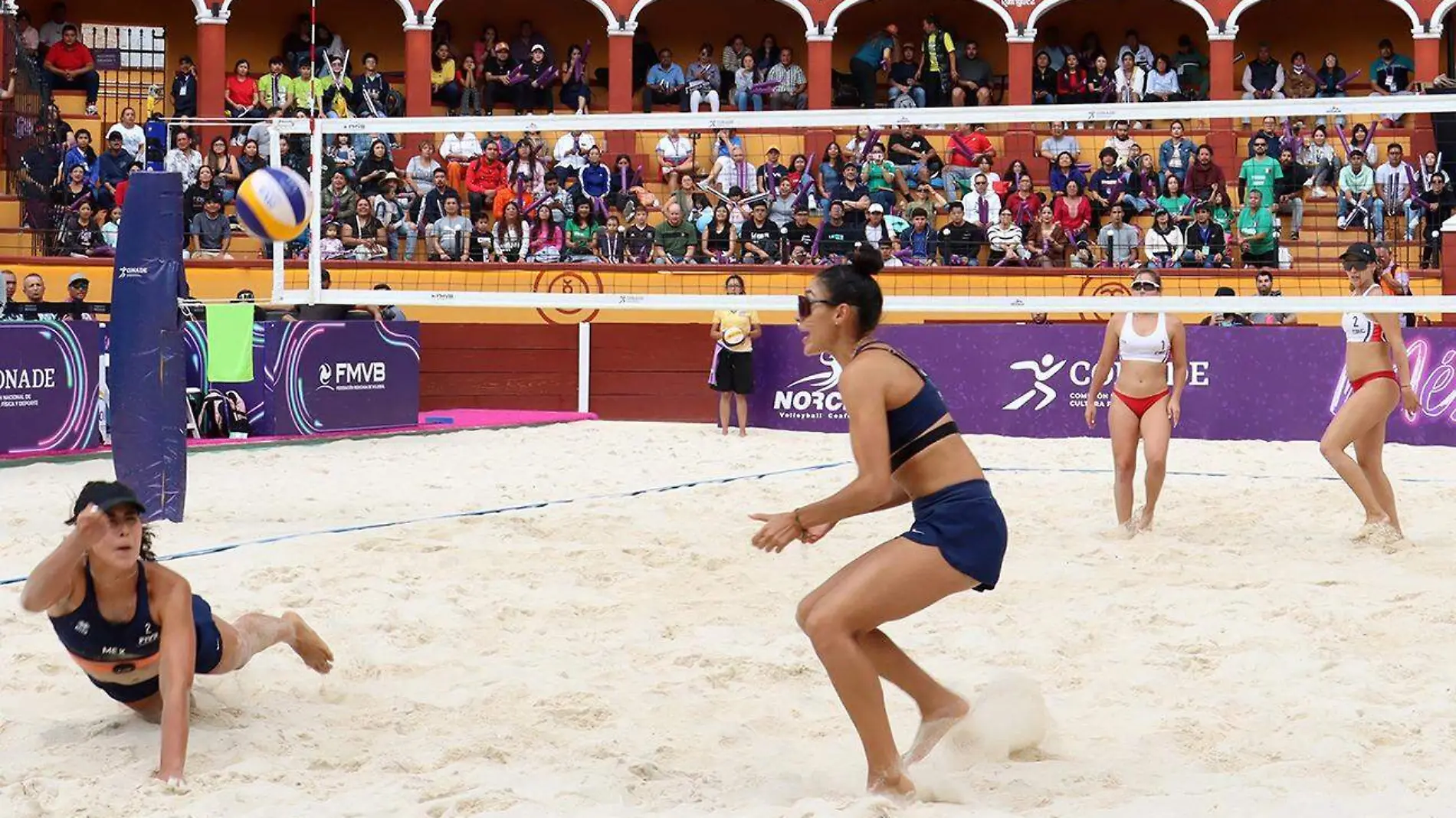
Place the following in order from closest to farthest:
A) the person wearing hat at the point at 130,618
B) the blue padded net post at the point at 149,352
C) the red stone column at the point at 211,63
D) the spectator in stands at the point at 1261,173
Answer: the person wearing hat at the point at 130,618 → the blue padded net post at the point at 149,352 → the spectator in stands at the point at 1261,173 → the red stone column at the point at 211,63

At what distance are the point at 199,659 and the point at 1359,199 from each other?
41.1 ft

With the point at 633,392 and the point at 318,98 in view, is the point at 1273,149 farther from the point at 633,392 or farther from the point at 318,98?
the point at 318,98

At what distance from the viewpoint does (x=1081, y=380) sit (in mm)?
14664

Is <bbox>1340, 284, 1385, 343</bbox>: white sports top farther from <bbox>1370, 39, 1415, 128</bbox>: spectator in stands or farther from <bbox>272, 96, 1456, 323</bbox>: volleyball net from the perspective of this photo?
<bbox>1370, 39, 1415, 128</bbox>: spectator in stands

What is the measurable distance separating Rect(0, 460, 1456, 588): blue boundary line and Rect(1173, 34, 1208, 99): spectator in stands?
12033 millimetres

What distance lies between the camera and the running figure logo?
14758mm

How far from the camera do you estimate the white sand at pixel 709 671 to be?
165 inches

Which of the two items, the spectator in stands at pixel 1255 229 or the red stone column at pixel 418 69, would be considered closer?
the spectator in stands at pixel 1255 229

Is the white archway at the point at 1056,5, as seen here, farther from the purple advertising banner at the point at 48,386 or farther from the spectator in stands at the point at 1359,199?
the purple advertising banner at the point at 48,386

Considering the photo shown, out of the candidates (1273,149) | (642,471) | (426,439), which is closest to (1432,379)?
(1273,149)

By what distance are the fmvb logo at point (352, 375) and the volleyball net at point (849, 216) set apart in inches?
43.3

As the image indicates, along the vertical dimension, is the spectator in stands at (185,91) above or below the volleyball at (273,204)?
above

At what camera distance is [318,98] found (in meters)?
19.3

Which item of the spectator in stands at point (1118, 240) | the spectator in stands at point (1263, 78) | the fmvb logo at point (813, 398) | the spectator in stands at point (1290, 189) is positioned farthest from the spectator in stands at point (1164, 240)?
the spectator in stands at point (1263, 78)
